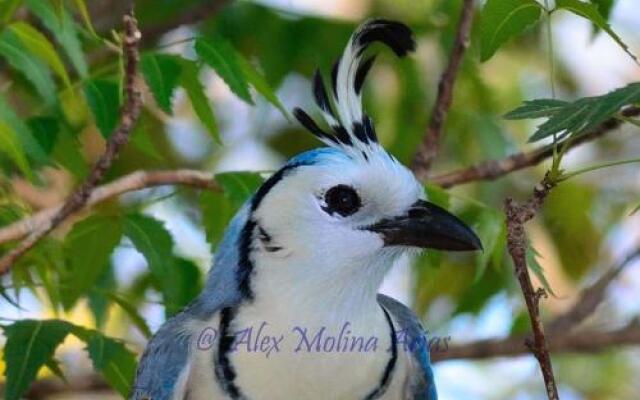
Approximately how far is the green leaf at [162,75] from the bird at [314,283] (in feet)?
1.01

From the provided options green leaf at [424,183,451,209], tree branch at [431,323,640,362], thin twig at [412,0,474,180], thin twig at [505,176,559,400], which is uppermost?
thin twig at [412,0,474,180]

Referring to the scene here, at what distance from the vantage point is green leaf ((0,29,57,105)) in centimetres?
344

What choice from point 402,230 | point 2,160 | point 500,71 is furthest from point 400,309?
point 500,71

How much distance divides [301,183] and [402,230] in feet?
0.83

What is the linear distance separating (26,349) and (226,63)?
817 millimetres

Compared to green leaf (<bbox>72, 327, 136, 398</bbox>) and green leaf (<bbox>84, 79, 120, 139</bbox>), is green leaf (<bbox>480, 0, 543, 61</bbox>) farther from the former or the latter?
green leaf (<bbox>72, 327, 136, 398</bbox>)

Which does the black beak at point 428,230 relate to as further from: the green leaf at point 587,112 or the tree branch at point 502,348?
the tree branch at point 502,348

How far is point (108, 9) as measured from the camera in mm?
4832

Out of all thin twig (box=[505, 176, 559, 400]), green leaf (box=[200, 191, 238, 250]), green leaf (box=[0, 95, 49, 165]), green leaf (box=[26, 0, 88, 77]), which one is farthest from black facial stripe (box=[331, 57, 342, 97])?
thin twig (box=[505, 176, 559, 400])

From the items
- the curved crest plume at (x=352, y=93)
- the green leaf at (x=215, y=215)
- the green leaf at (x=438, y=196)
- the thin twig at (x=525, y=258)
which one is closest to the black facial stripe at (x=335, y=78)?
the curved crest plume at (x=352, y=93)

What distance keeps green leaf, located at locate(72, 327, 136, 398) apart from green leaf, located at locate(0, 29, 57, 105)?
0.56 m

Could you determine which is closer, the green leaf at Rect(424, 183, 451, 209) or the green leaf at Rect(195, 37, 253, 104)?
the green leaf at Rect(195, 37, 253, 104)

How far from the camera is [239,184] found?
365cm

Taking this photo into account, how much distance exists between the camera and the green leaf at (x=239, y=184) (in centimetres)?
360
